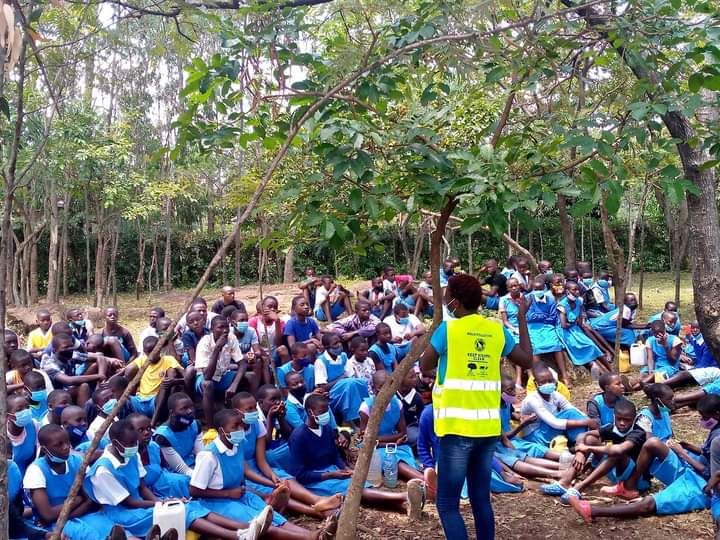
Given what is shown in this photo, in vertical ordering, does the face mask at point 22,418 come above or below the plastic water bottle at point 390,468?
above

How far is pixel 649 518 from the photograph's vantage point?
4.30 meters

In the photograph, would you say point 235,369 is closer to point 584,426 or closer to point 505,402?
point 505,402

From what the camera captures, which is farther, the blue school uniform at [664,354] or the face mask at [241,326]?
the blue school uniform at [664,354]

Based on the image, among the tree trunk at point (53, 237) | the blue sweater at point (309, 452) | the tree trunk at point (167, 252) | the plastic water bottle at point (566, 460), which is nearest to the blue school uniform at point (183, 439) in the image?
the blue sweater at point (309, 452)

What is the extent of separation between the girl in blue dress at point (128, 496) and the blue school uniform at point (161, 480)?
24 cm

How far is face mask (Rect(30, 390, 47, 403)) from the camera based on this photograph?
5227 mm

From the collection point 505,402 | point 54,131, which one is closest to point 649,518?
point 505,402

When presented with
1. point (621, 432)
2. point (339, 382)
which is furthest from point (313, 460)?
point (621, 432)

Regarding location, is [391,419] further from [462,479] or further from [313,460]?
[462,479]

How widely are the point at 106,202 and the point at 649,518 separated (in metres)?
10.0

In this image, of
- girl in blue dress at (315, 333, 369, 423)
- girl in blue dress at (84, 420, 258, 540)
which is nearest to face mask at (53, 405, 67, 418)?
girl in blue dress at (84, 420, 258, 540)

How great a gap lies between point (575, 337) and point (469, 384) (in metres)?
5.54

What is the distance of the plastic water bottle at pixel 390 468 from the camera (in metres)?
4.92

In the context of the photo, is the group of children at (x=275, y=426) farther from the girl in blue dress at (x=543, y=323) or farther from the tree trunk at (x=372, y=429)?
the tree trunk at (x=372, y=429)
